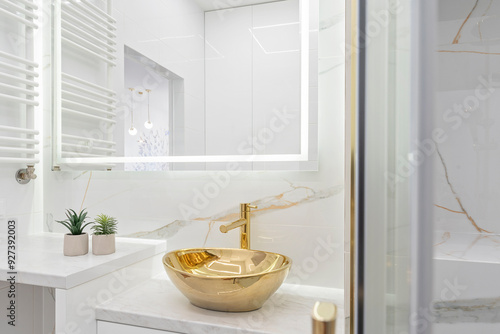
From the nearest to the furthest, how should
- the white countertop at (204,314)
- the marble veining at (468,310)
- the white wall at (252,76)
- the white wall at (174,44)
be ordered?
the marble veining at (468,310)
the white countertop at (204,314)
the white wall at (252,76)
the white wall at (174,44)

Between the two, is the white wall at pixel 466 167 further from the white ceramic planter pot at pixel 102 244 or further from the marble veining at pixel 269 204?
the white ceramic planter pot at pixel 102 244

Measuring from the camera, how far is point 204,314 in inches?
37.3

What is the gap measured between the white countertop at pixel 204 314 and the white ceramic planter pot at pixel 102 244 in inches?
6.3

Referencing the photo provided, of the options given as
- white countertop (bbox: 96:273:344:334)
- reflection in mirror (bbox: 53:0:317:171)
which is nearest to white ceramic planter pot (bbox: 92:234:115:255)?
Result: white countertop (bbox: 96:273:344:334)

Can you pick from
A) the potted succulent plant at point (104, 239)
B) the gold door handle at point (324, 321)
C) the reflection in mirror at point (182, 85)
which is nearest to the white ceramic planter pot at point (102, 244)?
the potted succulent plant at point (104, 239)

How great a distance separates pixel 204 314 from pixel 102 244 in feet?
1.44

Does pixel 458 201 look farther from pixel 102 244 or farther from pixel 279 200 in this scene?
pixel 102 244

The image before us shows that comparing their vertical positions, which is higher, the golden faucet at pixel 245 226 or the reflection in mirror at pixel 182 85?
the reflection in mirror at pixel 182 85

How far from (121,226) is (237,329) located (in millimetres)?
786

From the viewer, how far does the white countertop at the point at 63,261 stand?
0.94 metres

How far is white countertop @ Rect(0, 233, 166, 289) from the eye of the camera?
3.09 feet

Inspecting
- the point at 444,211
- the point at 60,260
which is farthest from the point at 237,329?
the point at 444,211

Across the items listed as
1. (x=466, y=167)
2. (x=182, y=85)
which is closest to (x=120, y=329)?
(x=182, y=85)

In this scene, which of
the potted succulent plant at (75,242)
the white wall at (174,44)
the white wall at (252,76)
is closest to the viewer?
the potted succulent plant at (75,242)
